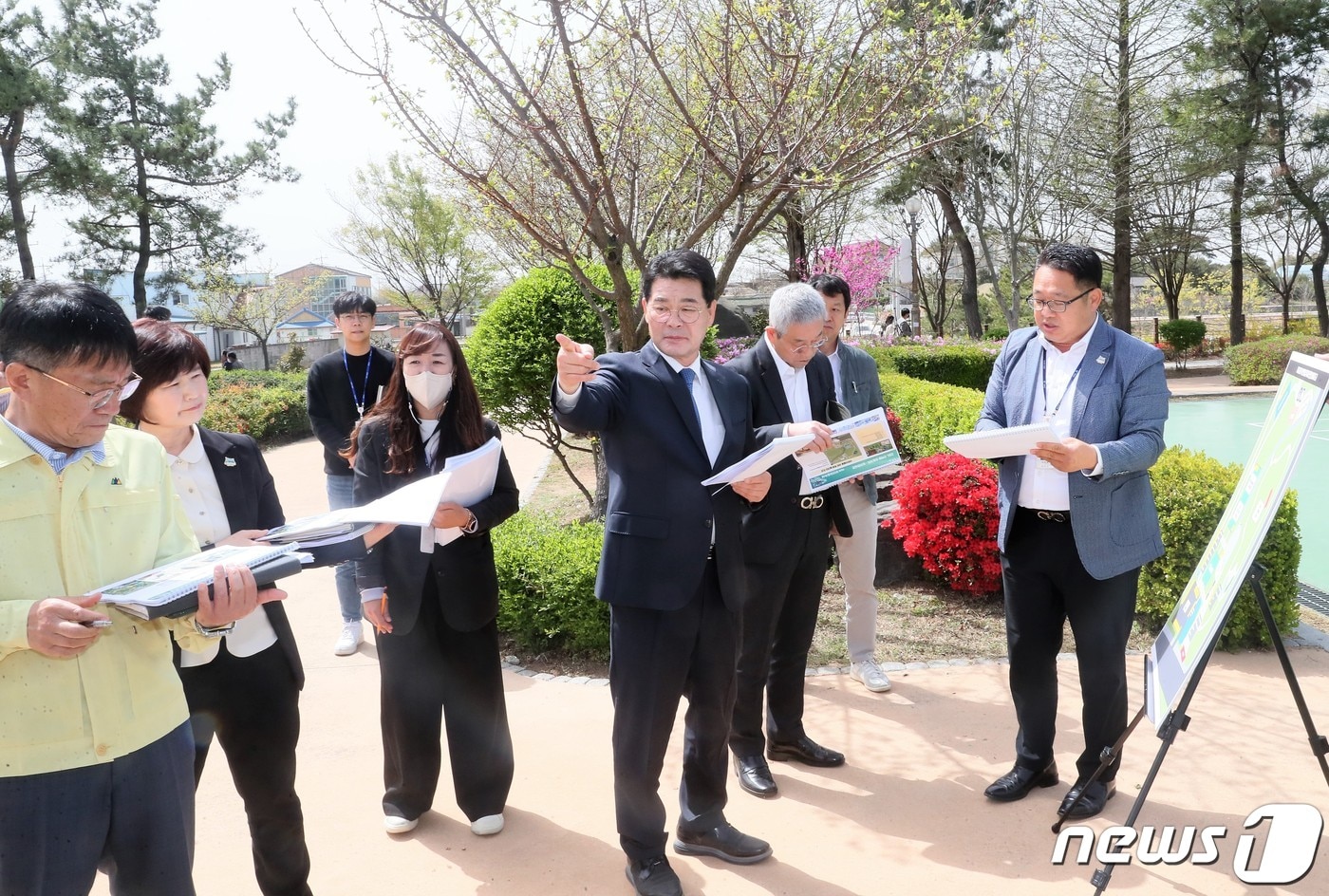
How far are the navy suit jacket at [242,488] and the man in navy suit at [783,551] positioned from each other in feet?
5.73

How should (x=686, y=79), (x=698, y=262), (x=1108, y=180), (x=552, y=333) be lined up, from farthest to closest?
(x=1108, y=180)
(x=552, y=333)
(x=686, y=79)
(x=698, y=262)

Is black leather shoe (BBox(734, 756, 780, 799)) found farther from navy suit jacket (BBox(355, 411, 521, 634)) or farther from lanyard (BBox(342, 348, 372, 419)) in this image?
lanyard (BBox(342, 348, 372, 419))

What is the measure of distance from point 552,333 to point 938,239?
32.1 m

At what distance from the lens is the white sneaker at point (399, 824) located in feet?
11.5

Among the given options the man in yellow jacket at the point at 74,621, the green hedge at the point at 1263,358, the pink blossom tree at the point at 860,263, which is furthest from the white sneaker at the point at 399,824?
the pink blossom tree at the point at 860,263

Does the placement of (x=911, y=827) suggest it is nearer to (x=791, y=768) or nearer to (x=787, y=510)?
(x=791, y=768)

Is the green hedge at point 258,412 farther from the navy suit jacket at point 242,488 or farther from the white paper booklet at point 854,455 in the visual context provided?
the white paper booklet at point 854,455

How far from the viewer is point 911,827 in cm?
354

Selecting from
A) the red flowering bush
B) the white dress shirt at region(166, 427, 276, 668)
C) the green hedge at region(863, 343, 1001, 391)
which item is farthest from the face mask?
the green hedge at region(863, 343, 1001, 391)

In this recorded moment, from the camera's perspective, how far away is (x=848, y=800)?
12.4ft

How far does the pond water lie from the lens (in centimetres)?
797

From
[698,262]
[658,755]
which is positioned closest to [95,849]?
[658,755]

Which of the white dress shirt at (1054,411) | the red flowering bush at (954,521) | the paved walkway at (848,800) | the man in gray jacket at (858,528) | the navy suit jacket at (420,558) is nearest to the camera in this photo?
the paved walkway at (848,800)

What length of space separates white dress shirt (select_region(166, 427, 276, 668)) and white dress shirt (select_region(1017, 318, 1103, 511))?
8.93ft
